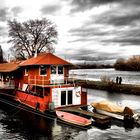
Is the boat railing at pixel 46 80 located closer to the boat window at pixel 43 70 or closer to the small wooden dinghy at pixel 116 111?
the boat window at pixel 43 70

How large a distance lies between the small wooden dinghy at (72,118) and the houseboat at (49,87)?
5.77ft

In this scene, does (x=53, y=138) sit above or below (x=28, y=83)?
below

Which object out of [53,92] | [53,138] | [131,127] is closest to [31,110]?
[53,92]

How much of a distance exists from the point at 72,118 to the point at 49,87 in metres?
5.48

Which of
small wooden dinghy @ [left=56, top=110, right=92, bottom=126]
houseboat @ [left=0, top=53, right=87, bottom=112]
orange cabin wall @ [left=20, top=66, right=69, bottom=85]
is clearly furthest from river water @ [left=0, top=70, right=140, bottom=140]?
orange cabin wall @ [left=20, top=66, right=69, bottom=85]

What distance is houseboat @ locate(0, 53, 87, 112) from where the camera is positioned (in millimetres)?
30641

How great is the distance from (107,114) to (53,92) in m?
6.88

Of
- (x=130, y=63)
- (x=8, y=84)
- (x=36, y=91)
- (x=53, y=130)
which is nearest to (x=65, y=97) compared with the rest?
(x=36, y=91)

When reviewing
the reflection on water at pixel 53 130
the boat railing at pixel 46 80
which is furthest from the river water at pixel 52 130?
the boat railing at pixel 46 80

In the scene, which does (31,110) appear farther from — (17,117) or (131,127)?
(131,127)

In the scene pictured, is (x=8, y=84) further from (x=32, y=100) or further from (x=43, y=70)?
(x=43, y=70)

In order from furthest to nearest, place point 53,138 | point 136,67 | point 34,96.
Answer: point 136,67, point 34,96, point 53,138

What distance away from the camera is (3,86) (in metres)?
40.3

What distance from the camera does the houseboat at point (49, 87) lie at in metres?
30.6
